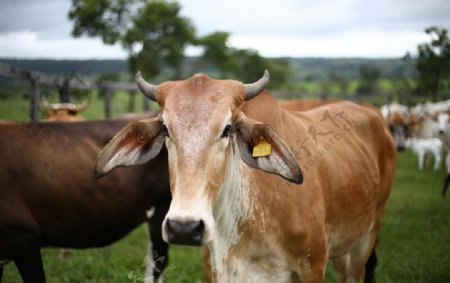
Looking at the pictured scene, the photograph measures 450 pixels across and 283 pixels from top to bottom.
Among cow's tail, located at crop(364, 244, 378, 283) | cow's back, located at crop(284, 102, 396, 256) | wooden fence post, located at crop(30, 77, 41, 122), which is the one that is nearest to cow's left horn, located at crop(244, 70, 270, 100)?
cow's back, located at crop(284, 102, 396, 256)

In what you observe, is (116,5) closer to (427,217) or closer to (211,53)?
(211,53)

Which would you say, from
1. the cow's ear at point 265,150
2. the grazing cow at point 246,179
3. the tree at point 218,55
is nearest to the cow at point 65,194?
the grazing cow at point 246,179

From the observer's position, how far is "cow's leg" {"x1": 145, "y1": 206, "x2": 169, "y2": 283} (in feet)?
15.1

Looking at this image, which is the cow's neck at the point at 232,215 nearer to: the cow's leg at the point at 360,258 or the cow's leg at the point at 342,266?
the cow's leg at the point at 342,266

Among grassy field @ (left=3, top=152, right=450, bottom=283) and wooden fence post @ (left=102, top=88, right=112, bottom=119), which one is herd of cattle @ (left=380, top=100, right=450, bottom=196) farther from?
wooden fence post @ (left=102, top=88, right=112, bottom=119)

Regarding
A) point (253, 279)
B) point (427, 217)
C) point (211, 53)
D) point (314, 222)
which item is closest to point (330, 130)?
point (314, 222)

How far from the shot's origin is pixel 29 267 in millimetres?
3834

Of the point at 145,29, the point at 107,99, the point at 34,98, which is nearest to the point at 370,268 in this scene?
the point at 34,98

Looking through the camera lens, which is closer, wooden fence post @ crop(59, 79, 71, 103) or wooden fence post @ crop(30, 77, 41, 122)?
wooden fence post @ crop(30, 77, 41, 122)

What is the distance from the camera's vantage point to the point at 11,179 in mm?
4031

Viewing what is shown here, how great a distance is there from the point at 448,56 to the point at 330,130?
775 cm

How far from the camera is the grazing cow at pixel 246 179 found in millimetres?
2357

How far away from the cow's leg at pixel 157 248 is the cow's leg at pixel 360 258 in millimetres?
1881

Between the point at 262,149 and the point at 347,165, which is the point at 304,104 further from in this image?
the point at 262,149
